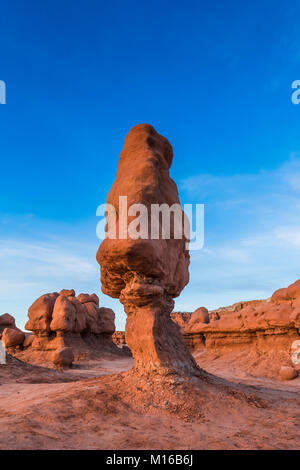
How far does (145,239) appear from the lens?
5895 mm

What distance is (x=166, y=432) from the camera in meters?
4.27

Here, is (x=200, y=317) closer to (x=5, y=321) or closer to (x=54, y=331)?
(x=54, y=331)

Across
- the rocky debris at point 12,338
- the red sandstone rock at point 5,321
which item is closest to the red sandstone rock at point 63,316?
the rocky debris at point 12,338

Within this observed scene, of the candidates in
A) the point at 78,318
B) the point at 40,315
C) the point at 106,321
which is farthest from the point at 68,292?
the point at 40,315

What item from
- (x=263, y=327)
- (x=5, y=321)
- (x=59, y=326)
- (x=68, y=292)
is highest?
(x=68, y=292)

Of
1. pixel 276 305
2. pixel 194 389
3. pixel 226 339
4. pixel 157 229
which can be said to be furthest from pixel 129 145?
pixel 226 339

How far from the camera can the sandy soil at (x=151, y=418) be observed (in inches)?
147

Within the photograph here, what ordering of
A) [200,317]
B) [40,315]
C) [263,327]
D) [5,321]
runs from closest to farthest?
[263,327] → [200,317] → [40,315] → [5,321]

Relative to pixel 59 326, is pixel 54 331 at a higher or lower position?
lower

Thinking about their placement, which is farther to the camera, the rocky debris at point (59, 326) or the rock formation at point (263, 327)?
the rocky debris at point (59, 326)

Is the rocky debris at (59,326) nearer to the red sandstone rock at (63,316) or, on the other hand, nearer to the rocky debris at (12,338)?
the red sandstone rock at (63,316)

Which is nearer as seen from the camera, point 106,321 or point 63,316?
point 63,316

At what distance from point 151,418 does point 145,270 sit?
8.04 ft

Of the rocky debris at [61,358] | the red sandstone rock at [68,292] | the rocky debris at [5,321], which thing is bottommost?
the rocky debris at [61,358]
